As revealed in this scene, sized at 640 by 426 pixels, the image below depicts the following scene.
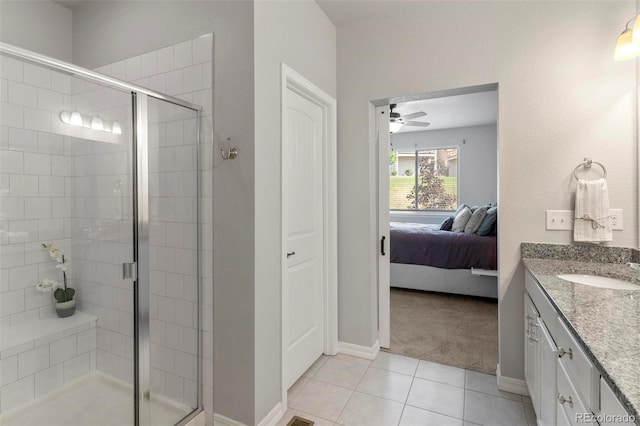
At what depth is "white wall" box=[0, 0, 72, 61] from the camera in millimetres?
2264

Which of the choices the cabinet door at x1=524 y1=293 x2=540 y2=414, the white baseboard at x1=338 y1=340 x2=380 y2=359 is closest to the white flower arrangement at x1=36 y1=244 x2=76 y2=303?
the white baseboard at x1=338 y1=340 x2=380 y2=359

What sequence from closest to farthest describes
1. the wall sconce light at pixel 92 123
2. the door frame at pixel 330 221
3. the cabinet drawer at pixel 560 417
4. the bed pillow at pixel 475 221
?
the cabinet drawer at pixel 560 417 → the wall sconce light at pixel 92 123 → the door frame at pixel 330 221 → the bed pillow at pixel 475 221

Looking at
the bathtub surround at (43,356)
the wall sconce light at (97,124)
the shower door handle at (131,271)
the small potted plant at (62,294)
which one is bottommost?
the bathtub surround at (43,356)

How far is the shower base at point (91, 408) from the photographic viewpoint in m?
1.72

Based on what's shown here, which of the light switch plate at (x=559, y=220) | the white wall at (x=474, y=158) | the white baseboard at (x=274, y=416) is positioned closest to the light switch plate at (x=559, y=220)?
the light switch plate at (x=559, y=220)

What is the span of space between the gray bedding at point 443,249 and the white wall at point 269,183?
2810 millimetres

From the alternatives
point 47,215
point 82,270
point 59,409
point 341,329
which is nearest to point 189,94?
point 47,215

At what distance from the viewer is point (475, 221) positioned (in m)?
4.30

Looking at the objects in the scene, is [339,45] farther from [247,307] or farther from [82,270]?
[82,270]

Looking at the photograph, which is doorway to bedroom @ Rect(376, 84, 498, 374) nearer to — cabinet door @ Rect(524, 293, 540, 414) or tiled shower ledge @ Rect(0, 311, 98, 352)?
cabinet door @ Rect(524, 293, 540, 414)

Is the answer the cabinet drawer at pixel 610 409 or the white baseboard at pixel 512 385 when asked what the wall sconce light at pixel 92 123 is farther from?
the white baseboard at pixel 512 385

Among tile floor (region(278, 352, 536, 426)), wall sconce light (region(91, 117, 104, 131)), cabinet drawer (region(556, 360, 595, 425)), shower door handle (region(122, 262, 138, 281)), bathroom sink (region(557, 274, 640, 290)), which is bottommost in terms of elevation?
tile floor (region(278, 352, 536, 426))

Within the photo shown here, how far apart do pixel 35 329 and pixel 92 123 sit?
122 cm

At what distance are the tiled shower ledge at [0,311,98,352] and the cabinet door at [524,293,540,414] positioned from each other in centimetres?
245
